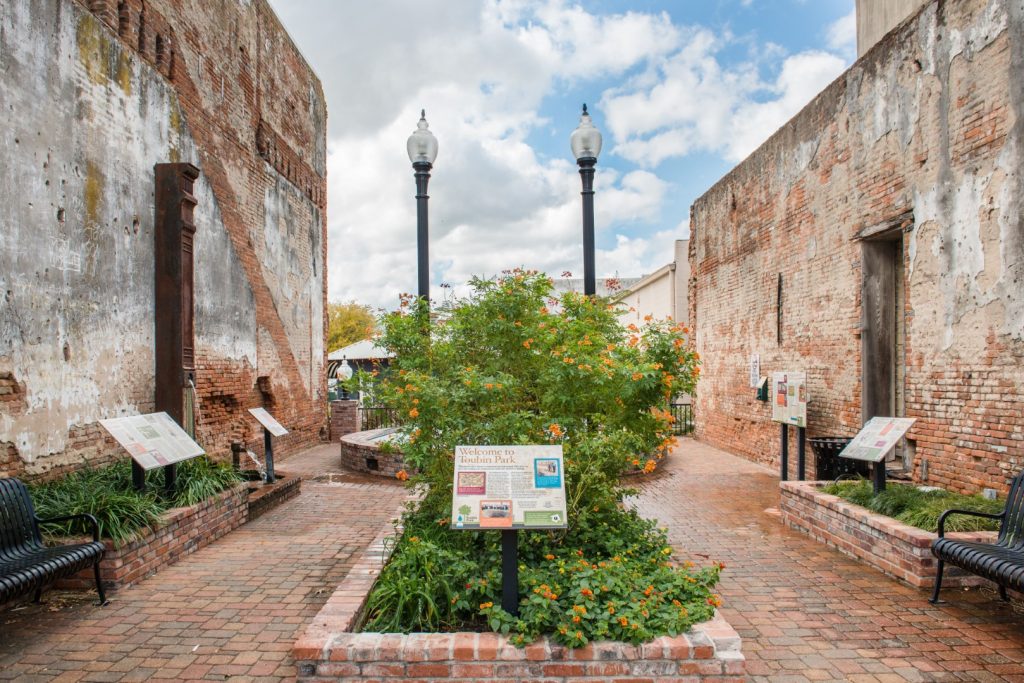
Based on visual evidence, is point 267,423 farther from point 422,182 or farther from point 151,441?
point 422,182

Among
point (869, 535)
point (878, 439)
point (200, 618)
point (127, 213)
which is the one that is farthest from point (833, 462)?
point (127, 213)

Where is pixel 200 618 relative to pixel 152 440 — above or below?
below

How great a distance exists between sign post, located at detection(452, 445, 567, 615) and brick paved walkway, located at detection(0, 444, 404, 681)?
4.38 ft

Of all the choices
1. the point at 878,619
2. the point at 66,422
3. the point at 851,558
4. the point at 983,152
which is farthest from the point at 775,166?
the point at 66,422

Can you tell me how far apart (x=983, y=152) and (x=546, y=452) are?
17.7 feet

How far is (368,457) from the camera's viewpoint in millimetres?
10164

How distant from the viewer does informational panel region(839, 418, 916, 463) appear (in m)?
5.62

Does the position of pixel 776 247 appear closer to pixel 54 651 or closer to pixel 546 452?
pixel 546 452

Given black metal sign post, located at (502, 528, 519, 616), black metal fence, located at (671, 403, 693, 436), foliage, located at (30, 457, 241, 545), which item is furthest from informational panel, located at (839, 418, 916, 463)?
black metal fence, located at (671, 403, 693, 436)

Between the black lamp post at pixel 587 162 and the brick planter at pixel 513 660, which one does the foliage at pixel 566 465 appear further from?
the black lamp post at pixel 587 162

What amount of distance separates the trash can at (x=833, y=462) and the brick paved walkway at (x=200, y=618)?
5.47m

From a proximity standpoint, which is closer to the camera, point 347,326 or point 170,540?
point 170,540

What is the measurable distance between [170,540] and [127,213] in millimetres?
3950

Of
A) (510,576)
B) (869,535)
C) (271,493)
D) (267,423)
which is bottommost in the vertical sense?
(271,493)
